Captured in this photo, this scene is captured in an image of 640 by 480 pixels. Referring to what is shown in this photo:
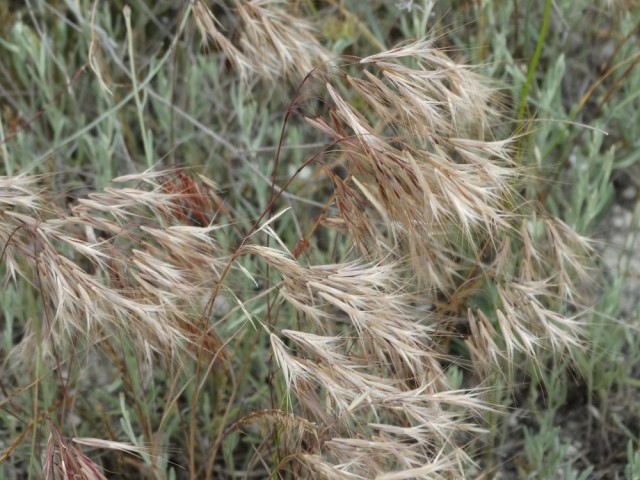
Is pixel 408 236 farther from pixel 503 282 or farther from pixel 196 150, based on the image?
pixel 196 150

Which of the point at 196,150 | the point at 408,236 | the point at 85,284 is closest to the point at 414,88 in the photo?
the point at 408,236

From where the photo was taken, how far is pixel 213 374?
2277 millimetres

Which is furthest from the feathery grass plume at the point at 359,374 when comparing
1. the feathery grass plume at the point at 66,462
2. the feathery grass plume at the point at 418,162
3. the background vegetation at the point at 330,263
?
the feathery grass plume at the point at 66,462

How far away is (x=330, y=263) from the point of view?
2264 mm

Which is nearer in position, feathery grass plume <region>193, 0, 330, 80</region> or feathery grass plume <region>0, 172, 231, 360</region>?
feathery grass plume <region>0, 172, 231, 360</region>

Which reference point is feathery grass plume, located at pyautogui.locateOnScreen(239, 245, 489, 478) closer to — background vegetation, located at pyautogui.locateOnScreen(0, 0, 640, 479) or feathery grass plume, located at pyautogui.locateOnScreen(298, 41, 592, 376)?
background vegetation, located at pyautogui.locateOnScreen(0, 0, 640, 479)

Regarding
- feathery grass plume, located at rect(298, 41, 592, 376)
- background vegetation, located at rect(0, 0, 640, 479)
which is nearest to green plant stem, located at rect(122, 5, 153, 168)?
background vegetation, located at rect(0, 0, 640, 479)

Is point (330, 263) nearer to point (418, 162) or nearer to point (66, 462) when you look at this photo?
point (418, 162)

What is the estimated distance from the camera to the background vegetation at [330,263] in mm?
1607

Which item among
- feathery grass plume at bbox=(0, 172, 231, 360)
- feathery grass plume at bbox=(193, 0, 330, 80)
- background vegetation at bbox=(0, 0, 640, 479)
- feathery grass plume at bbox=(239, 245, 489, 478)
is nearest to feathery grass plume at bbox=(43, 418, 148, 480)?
background vegetation at bbox=(0, 0, 640, 479)

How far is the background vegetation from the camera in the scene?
161 cm

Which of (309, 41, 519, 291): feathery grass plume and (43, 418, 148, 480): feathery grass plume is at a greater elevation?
(309, 41, 519, 291): feathery grass plume

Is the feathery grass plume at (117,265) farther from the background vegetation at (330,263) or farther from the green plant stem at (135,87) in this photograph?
the green plant stem at (135,87)

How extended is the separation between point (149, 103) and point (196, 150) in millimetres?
479
